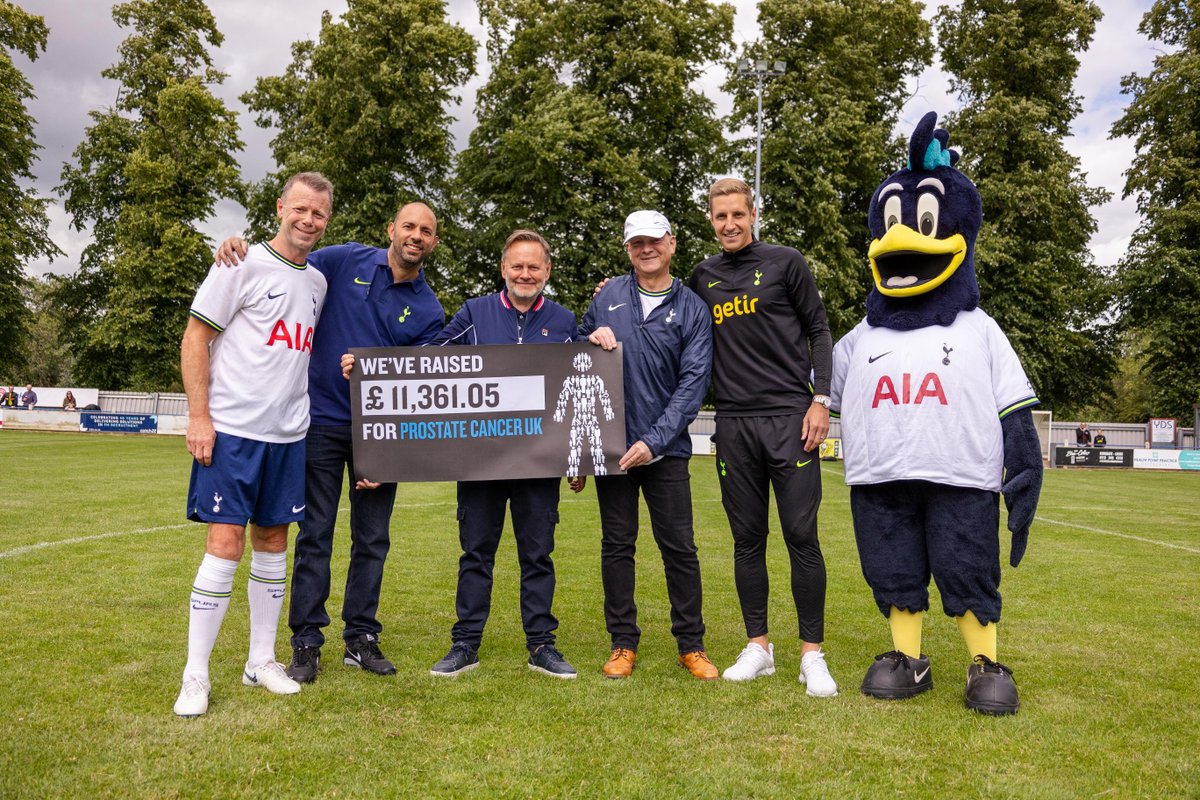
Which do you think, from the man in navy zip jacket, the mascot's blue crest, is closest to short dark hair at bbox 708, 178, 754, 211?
the mascot's blue crest

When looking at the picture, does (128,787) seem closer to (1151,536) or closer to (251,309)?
(251,309)

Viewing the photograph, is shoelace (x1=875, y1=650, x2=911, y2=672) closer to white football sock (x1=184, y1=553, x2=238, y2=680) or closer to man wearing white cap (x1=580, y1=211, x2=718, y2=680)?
man wearing white cap (x1=580, y1=211, x2=718, y2=680)

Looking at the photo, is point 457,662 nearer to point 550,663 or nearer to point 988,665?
point 550,663

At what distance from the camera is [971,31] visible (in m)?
32.9

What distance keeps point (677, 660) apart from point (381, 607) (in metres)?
2.41

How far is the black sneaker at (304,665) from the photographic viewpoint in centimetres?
436

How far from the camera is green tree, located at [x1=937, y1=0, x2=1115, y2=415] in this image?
31.2 m

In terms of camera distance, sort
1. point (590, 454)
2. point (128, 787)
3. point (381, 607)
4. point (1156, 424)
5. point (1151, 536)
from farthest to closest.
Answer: point (1156, 424)
point (1151, 536)
point (381, 607)
point (590, 454)
point (128, 787)

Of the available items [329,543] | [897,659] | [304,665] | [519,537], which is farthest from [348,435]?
[897,659]

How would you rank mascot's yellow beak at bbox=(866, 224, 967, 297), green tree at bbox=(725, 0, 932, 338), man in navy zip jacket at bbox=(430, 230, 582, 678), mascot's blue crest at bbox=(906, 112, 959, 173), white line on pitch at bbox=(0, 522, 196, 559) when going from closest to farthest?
mascot's yellow beak at bbox=(866, 224, 967, 297) < mascot's blue crest at bbox=(906, 112, 959, 173) < man in navy zip jacket at bbox=(430, 230, 582, 678) < white line on pitch at bbox=(0, 522, 196, 559) < green tree at bbox=(725, 0, 932, 338)

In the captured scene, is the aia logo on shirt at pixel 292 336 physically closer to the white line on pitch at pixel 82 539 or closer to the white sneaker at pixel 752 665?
the white sneaker at pixel 752 665

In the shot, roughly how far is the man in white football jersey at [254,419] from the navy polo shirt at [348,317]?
0.31 m

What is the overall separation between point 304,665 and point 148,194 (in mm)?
34078

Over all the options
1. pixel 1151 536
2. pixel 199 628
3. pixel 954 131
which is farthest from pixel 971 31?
pixel 199 628
